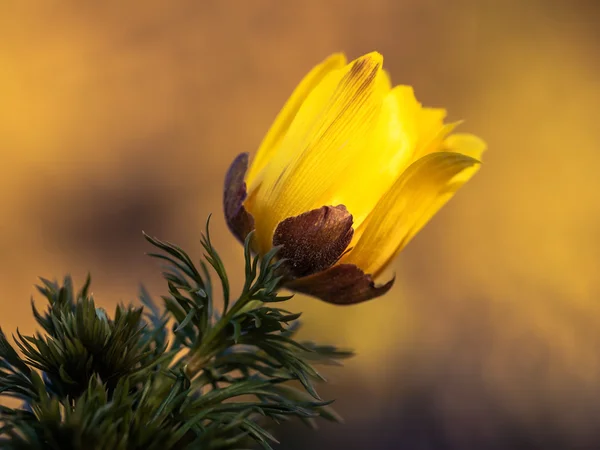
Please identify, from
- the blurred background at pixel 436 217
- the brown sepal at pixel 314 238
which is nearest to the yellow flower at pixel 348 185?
the brown sepal at pixel 314 238

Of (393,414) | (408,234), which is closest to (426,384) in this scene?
(393,414)

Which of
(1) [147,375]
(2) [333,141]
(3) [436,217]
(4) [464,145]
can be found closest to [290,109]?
(2) [333,141]

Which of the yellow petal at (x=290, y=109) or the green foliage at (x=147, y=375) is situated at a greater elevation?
the yellow petal at (x=290, y=109)

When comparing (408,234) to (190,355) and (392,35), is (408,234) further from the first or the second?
(392,35)

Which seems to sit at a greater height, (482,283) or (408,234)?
(482,283)

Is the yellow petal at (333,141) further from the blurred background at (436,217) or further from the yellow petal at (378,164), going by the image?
the blurred background at (436,217)

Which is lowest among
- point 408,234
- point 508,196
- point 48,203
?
point 408,234

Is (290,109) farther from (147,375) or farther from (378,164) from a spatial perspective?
(147,375)
